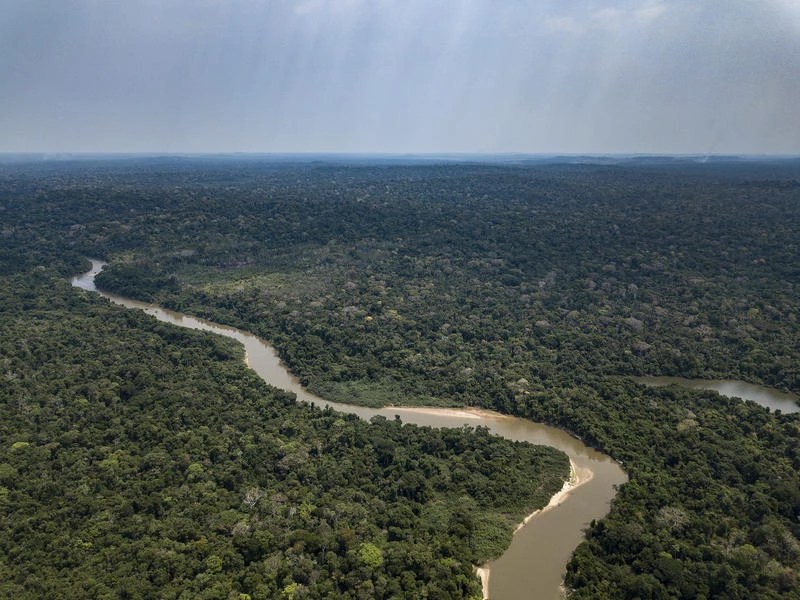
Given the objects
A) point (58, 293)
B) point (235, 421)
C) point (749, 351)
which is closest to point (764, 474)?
point (749, 351)

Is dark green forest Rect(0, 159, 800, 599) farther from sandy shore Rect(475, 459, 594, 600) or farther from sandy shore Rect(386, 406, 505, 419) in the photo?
sandy shore Rect(475, 459, 594, 600)

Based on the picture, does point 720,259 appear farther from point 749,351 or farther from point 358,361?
point 358,361

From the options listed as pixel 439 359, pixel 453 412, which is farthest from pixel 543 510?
pixel 439 359

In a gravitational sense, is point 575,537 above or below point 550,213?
below

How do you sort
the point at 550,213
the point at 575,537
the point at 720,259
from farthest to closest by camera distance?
1. the point at 550,213
2. the point at 720,259
3. the point at 575,537

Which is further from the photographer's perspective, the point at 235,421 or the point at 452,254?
the point at 452,254

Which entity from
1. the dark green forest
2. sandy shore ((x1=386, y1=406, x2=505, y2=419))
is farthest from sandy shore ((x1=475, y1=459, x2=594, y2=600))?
sandy shore ((x1=386, y1=406, x2=505, y2=419))

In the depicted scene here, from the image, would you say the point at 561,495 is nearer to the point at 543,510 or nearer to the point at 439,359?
the point at 543,510
